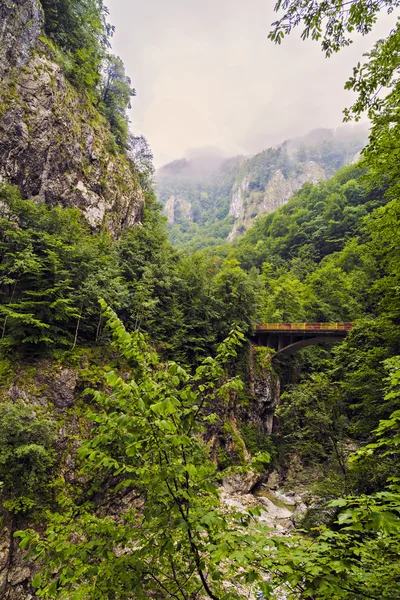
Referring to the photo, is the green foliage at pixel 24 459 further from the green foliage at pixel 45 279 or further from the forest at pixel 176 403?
the green foliage at pixel 45 279

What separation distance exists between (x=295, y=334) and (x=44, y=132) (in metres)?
20.4

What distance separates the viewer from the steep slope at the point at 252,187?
112 meters

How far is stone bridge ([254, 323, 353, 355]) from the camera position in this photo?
19969 millimetres

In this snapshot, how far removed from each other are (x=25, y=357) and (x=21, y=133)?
38.8 feet

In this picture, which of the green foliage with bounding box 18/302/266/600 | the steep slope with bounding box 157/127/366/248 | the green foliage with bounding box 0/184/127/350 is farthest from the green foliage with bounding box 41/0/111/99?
the steep slope with bounding box 157/127/366/248

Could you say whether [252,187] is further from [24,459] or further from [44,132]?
[24,459]

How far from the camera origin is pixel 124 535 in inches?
100.0

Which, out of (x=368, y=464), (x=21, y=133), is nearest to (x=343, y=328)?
(x=368, y=464)

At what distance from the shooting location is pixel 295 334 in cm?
2105

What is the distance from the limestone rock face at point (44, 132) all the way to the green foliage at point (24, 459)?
Answer: 11513 mm

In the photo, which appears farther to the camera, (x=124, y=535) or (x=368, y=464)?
(x=368, y=464)

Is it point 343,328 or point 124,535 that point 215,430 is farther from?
point 124,535

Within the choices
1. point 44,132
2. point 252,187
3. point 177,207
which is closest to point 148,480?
point 44,132

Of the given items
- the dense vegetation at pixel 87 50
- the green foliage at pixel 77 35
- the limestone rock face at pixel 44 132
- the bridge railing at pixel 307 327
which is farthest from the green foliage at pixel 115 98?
the bridge railing at pixel 307 327
